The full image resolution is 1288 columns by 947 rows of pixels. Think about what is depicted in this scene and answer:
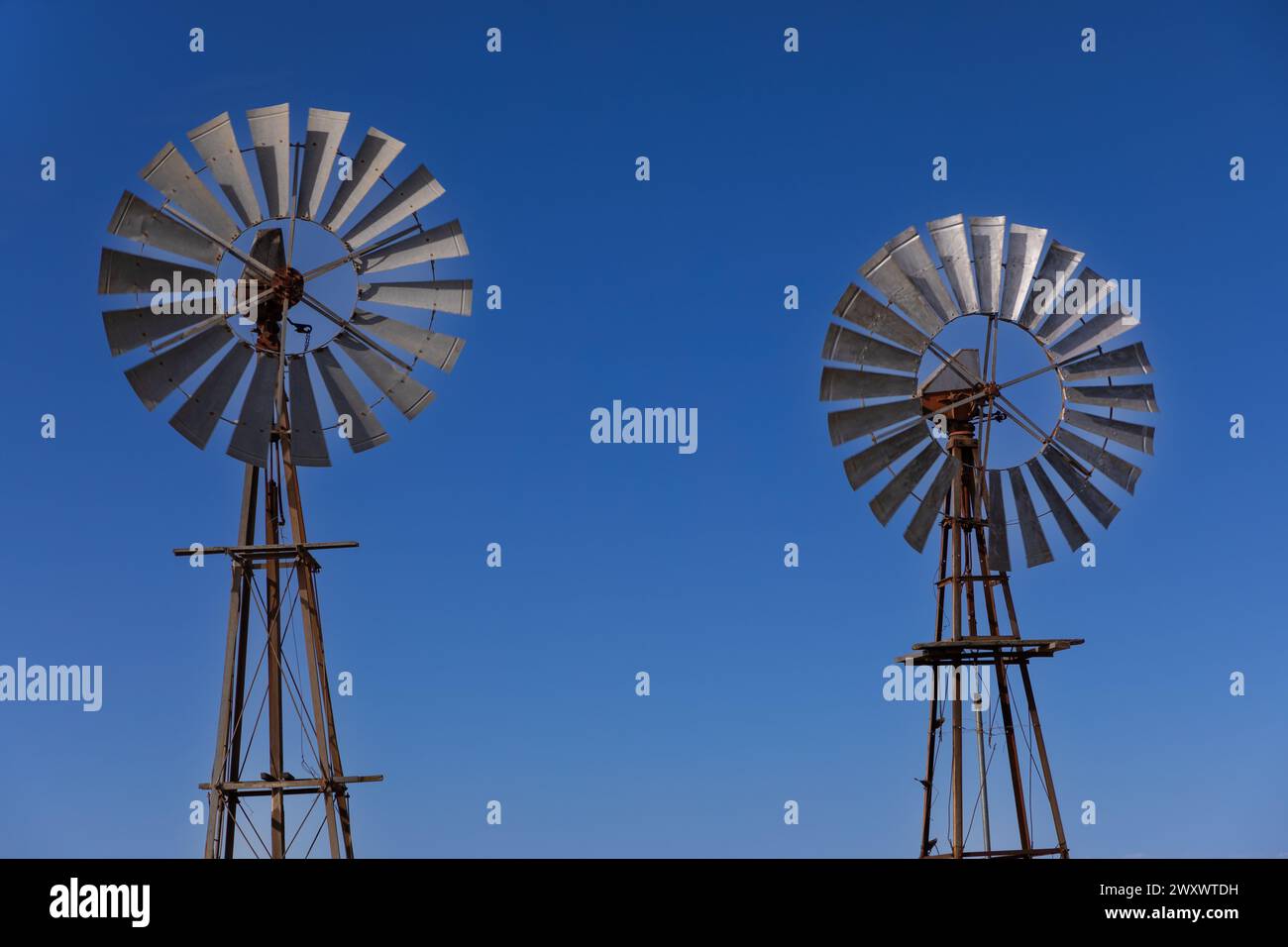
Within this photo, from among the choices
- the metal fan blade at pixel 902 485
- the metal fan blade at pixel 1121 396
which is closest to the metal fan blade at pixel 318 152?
the metal fan blade at pixel 902 485

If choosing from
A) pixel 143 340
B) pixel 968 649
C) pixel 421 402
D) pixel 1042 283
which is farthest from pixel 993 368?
pixel 143 340

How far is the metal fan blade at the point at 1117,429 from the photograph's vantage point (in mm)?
17344

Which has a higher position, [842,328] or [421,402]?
[842,328]

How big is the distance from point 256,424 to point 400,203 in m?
2.55

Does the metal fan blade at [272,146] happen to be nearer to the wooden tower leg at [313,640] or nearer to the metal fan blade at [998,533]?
the wooden tower leg at [313,640]

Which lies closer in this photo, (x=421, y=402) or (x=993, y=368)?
(x=421, y=402)

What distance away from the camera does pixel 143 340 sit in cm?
1345

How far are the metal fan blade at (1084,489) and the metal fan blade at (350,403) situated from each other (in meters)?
7.81

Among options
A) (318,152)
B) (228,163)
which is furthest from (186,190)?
(318,152)

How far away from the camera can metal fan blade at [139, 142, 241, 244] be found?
13.5 metres
